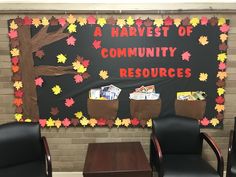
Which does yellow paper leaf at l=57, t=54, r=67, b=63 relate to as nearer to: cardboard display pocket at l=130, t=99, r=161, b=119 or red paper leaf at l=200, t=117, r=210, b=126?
cardboard display pocket at l=130, t=99, r=161, b=119

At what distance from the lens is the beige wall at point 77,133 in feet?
9.36

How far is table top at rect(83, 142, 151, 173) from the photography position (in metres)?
2.31

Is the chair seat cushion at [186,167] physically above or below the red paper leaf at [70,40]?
below

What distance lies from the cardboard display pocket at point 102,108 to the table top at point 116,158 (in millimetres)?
318

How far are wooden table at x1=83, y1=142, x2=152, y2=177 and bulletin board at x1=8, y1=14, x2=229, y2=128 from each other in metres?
0.31

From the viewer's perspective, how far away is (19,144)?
255 cm

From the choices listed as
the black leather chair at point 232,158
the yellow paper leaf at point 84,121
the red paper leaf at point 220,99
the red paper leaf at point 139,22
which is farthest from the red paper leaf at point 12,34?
the black leather chair at point 232,158

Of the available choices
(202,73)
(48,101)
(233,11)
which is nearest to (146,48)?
(202,73)

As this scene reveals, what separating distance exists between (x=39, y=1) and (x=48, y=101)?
3.31ft

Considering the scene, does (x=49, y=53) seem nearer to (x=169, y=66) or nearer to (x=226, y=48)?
(x=169, y=66)

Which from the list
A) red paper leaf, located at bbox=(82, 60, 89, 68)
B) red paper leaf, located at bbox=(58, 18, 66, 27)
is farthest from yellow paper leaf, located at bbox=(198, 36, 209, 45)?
red paper leaf, located at bbox=(58, 18, 66, 27)

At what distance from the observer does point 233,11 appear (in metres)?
2.71

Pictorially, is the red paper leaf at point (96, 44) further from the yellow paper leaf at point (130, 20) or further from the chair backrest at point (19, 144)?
the chair backrest at point (19, 144)

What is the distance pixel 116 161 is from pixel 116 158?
2.4 inches
